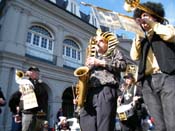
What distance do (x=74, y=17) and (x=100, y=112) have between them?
63.8ft

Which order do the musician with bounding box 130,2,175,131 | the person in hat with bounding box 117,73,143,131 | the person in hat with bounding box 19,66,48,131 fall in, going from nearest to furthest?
1. the musician with bounding box 130,2,175,131
2. the person in hat with bounding box 117,73,143,131
3. the person in hat with bounding box 19,66,48,131

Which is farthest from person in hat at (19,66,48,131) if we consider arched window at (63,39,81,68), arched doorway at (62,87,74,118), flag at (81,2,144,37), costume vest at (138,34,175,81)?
arched doorway at (62,87,74,118)

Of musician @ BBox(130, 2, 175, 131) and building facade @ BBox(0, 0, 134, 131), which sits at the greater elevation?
building facade @ BBox(0, 0, 134, 131)

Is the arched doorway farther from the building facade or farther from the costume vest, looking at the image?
the costume vest

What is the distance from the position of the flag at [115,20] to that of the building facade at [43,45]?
14.0 m

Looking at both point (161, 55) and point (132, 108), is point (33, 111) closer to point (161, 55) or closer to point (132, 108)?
point (132, 108)

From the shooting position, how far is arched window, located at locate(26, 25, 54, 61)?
733 inches

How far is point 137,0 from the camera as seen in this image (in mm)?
2527

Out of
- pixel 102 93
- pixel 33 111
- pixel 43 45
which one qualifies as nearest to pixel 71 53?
pixel 43 45

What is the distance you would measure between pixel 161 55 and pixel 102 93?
78cm

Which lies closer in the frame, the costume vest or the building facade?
the costume vest

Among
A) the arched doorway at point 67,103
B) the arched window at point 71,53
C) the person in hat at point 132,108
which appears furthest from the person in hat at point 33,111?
the arched doorway at point 67,103

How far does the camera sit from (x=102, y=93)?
2789 mm

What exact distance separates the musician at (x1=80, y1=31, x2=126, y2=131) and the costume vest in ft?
1.17
